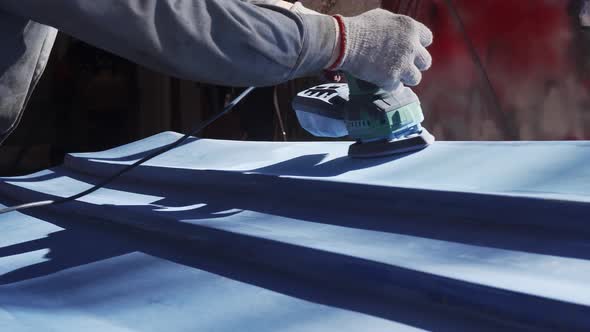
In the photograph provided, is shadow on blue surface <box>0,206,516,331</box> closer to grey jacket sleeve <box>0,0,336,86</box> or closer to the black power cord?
the black power cord

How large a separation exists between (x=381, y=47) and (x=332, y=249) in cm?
40

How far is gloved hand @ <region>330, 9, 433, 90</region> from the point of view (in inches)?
40.2

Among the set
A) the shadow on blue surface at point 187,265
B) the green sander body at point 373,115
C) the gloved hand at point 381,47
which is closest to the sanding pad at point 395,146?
the green sander body at point 373,115

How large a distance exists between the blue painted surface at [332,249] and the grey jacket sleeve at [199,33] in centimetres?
21

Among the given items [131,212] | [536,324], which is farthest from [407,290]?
[131,212]

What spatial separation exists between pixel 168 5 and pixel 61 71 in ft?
14.9

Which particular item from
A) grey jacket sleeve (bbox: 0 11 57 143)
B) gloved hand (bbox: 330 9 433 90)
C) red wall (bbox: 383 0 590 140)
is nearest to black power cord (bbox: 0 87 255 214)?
grey jacket sleeve (bbox: 0 11 57 143)

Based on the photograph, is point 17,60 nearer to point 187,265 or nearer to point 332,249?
point 187,265

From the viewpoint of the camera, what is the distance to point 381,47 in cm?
104

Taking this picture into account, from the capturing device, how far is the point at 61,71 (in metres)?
5.04

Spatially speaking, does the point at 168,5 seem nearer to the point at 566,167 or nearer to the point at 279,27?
the point at 279,27

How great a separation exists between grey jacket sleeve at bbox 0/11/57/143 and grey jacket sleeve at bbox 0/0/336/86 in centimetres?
14

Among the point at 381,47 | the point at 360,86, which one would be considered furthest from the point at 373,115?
the point at 381,47

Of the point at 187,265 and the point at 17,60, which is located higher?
the point at 17,60
